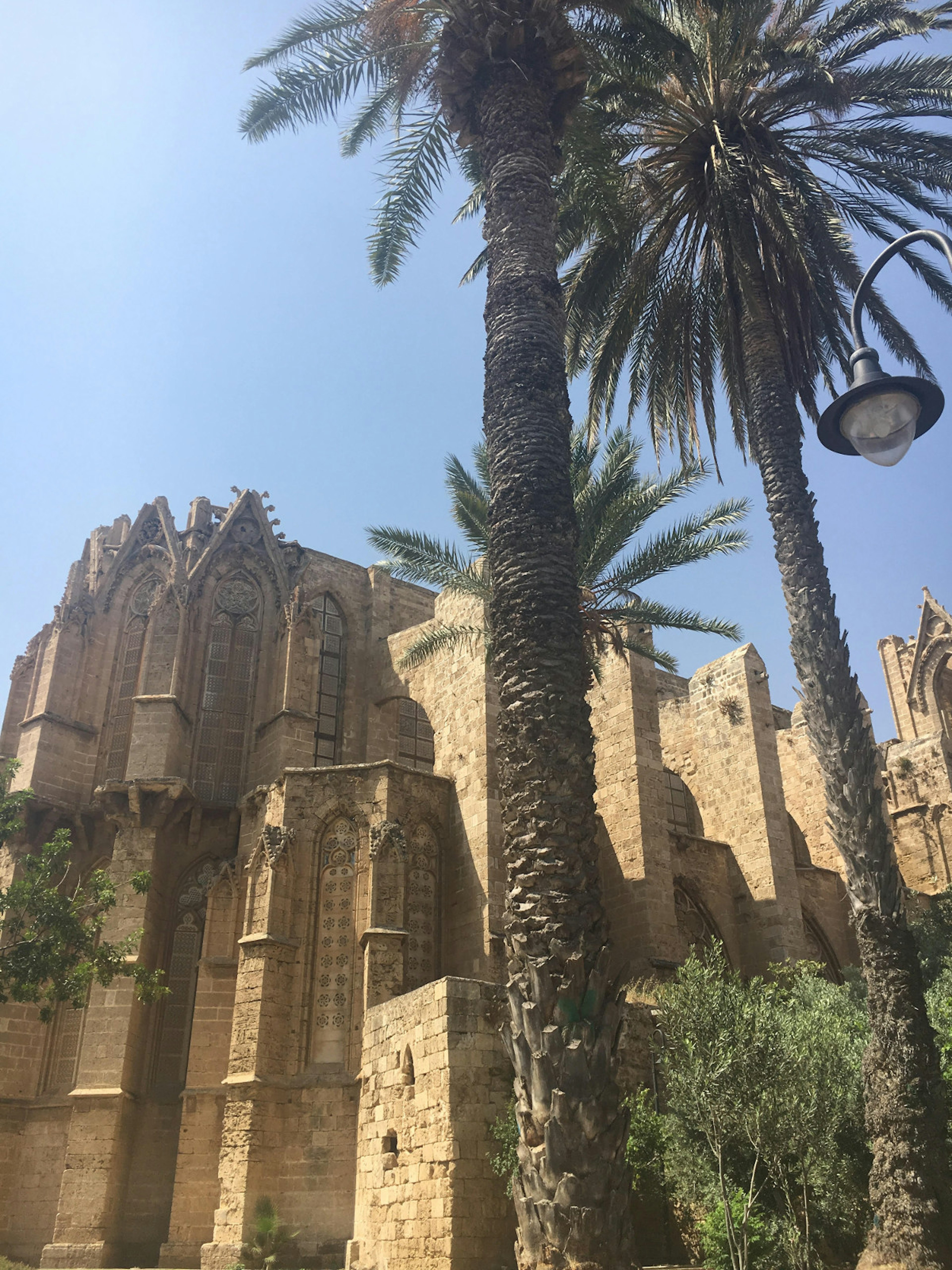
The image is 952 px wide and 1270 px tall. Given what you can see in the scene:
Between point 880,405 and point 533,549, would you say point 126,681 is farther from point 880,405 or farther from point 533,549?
point 880,405

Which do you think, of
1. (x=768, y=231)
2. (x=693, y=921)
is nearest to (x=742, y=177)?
(x=768, y=231)

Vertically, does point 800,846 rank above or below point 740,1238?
above

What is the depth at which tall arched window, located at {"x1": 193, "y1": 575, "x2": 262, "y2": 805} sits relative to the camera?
21.1 m

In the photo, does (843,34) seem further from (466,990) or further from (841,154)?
(466,990)

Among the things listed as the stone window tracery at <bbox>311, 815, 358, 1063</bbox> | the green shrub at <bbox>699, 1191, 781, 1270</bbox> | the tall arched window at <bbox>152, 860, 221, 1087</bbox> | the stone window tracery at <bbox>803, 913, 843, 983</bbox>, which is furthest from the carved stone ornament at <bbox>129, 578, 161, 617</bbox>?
the green shrub at <bbox>699, 1191, 781, 1270</bbox>

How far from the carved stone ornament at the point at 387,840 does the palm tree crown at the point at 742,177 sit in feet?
25.4

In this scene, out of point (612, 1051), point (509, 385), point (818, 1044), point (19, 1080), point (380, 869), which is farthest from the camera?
point (19, 1080)

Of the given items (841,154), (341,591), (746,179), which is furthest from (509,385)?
(341,591)

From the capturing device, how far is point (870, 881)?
393 inches

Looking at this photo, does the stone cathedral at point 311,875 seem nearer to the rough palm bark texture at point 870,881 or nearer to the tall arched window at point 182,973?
the tall arched window at point 182,973

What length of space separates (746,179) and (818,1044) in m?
10.1

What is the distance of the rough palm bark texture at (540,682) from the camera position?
24.0ft

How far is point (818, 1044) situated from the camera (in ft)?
38.4

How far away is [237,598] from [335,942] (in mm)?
9056
